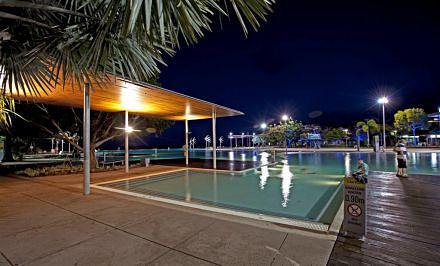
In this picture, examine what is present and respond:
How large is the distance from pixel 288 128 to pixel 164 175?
20.4 meters

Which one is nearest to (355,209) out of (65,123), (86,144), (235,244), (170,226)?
(235,244)

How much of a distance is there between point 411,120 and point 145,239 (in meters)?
47.6

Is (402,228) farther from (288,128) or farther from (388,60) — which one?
(388,60)

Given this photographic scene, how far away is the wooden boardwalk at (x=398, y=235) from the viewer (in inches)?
85.1

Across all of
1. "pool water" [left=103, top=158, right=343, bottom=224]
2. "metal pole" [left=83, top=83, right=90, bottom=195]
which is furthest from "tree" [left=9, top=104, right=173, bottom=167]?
"pool water" [left=103, top=158, right=343, bottom=224]

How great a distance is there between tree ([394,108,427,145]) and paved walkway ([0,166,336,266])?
45636 millimetres

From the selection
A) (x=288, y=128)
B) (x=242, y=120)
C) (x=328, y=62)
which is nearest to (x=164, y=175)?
(x=288, y=128)

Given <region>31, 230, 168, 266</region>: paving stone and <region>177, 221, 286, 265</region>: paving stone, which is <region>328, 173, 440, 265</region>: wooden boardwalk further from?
<region>31, 230, 168, 266</region>: paving stone

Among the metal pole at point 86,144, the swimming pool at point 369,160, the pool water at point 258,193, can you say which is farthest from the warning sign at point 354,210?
the swimming pool at point 369,160

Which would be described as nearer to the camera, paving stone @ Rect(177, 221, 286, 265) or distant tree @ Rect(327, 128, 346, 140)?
paving stone @ Rect(177, 221, 286, 265)

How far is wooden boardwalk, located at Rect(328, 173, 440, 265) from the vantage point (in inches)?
85.1

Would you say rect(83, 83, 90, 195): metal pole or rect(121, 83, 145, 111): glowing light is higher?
rect(121, 83, 145, 111): glowing light

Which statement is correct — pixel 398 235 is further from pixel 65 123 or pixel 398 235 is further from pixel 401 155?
pixel 65 123

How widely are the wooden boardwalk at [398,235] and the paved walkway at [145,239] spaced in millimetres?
303
